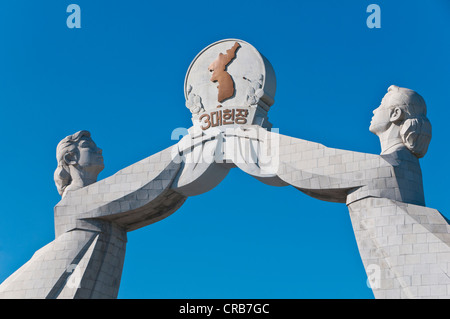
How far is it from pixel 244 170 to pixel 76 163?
3.23m

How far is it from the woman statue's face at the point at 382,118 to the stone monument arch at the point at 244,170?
0.02 meters

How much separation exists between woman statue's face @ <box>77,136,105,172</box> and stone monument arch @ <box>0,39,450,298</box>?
0.06 ft

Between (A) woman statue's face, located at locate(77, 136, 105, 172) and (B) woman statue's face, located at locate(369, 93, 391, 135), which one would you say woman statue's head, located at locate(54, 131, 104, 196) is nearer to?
(A) woman statue's face, located at locate(77, 136, 105, 172)

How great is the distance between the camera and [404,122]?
13555 millimetres

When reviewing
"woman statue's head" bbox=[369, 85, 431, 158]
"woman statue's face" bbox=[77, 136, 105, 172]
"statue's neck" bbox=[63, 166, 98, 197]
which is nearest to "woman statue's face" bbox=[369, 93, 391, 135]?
"woman statue's head" bbox=[369, 85, 431, 158]

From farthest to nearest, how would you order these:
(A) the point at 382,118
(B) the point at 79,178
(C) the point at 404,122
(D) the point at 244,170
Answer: (B) the point at 79,178, (D) the point at 244,170, (A) the point at 382,118, (C) the point at 404,122

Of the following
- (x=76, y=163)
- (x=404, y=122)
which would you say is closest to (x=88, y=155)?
(x=76, y=163)

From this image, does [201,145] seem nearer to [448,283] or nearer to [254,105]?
[254,105]

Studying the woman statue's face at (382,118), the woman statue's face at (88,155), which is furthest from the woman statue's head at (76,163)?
the woman statue's face at (382,118)

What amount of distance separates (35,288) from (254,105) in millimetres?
4779

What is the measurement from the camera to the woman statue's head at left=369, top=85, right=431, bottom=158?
13.5 meters

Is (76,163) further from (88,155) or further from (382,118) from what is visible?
(382,118)

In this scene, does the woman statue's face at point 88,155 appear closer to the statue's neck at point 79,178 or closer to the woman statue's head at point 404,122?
the statue's neck at point 79,178
